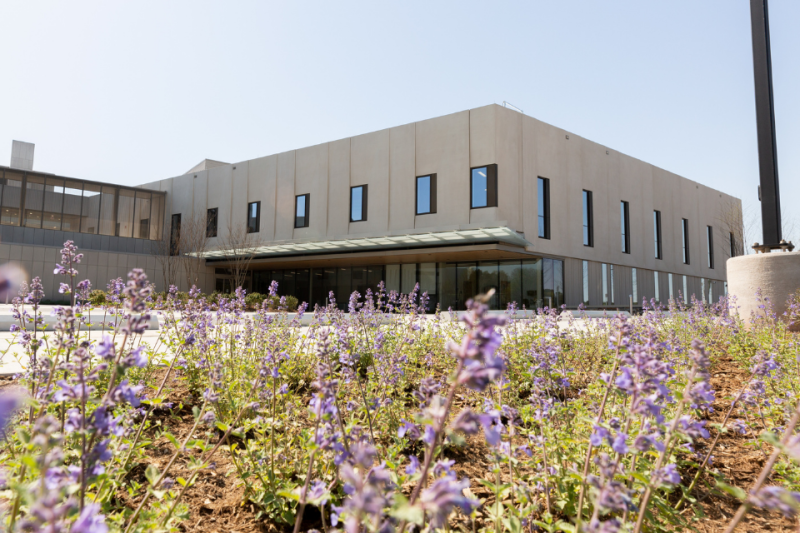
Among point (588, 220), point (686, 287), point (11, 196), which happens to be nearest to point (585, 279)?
point (588, 220)

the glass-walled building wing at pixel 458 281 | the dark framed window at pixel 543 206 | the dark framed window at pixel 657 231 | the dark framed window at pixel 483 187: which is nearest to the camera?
the dark framed window at pixel 483 187

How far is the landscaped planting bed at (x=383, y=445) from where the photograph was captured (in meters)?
1.36

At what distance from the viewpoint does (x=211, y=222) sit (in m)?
34.0

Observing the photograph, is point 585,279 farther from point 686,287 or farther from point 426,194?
point 686,287

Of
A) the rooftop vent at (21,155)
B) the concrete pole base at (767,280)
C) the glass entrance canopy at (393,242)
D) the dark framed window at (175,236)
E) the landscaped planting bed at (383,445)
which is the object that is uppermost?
the rooftop vent at (21,155)

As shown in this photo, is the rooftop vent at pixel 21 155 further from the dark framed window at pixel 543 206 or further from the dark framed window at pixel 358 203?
the dark framed window at pixel 543 206

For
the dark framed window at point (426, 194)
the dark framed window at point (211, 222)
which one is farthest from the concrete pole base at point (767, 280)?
the dark framed window at point (211, 222)

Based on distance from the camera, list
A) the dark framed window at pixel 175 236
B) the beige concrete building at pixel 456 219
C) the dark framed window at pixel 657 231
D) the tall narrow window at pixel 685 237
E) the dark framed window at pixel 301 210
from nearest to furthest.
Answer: the beige concrete building at pixel 456 219 < the dark framed window at pixel 301 210 < the dark framed window at pixel 657 231 < the dark framed window at pixel 175 236 < the tall narrow window at pixel 685 237

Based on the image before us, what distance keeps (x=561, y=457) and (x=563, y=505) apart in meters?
0.39

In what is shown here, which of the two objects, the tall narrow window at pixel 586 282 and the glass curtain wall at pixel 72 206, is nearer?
the tall narrow window at pixel 586 282

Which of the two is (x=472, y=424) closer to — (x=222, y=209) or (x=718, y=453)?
(x=718, y=453)

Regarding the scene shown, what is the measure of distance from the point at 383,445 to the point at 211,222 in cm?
3326

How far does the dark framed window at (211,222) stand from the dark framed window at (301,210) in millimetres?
7301

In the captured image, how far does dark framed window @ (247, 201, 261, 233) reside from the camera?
31.8 m
